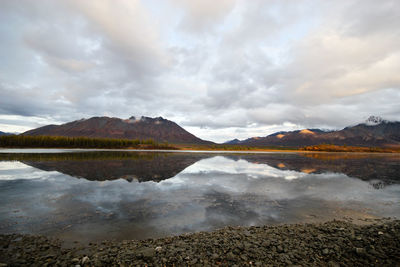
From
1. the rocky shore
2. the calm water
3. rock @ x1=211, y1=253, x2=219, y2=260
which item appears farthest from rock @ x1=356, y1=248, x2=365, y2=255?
rock @ x1=211, y1=253, x2=219, y2=260

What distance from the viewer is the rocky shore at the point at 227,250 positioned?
6973 millimetres

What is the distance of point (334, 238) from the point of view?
8789mm

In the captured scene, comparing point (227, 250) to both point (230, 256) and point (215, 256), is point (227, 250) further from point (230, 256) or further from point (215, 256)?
point (215, 256)

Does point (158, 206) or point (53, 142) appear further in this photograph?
point (53, 142)

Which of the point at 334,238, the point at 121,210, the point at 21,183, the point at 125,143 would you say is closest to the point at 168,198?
the point at 121,210

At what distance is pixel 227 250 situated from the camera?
7.74m

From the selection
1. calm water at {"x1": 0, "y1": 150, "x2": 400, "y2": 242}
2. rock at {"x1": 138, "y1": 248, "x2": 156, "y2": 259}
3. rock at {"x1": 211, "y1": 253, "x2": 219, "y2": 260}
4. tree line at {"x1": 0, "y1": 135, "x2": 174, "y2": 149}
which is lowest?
calm water at {"x1": 0, "y1": 150, "x2": 400, "y2": 242}

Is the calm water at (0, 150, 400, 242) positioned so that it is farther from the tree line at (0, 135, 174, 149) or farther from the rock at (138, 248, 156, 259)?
the tree line at (0, 135, 174, 149)

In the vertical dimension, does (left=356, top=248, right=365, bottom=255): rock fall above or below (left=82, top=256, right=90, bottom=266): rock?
below

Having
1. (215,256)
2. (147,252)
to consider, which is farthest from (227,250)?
(147,252)

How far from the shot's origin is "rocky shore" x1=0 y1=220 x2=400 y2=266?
22.9ft

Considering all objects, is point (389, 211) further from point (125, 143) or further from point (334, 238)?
point (125, 143)

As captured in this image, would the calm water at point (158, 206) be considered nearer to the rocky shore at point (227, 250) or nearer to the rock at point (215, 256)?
the rocky shore at point (227, 250)

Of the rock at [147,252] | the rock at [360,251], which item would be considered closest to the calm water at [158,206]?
the rock at [147,252]
